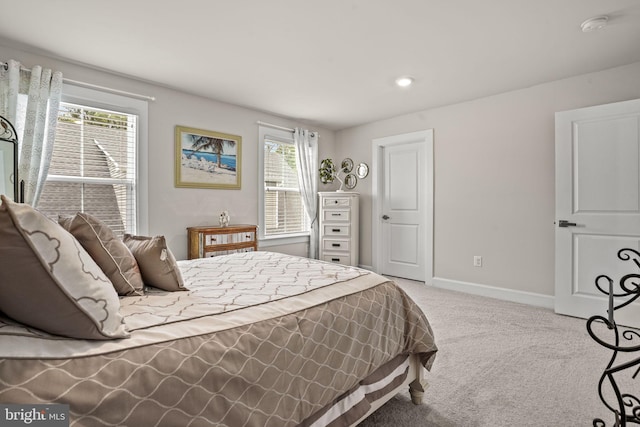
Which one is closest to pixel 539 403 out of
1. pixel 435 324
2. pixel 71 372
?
pixel 435 324

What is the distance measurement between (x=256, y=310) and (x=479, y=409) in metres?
1.40

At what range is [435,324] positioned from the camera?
9.68ft

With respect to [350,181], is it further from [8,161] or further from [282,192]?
[8,161]

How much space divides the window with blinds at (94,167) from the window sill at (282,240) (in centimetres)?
167

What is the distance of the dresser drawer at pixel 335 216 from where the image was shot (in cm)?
494

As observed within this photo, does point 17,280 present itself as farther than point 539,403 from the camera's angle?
No

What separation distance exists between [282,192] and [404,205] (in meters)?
1.88

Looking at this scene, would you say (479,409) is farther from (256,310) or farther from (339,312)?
(256,310)

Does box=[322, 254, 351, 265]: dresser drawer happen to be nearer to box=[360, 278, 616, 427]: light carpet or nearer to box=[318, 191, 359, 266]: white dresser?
box=[318, 191, 359, 266]: white dresser

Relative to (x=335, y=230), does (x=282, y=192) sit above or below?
above

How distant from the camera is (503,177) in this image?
3.74 meters

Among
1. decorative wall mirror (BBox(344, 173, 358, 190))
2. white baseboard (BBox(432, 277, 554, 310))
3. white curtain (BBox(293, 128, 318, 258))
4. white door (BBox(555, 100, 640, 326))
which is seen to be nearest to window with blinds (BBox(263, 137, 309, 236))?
white curtain (BBox(293, 128, 318, 258))

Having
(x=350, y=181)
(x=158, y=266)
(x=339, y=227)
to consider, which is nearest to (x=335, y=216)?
(x=339, y=227)

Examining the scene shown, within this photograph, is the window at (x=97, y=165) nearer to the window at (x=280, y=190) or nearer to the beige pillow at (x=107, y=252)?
the window at (x=280, y=190)
